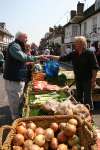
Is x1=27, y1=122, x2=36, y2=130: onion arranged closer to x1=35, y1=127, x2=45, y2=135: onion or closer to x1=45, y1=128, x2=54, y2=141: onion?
x1=35, y1=127, x2=45, y2=135: onion

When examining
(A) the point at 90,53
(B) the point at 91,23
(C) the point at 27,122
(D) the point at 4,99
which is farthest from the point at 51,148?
(B) the point at 91,23

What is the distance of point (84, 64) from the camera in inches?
326

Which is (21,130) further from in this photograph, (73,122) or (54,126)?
(73,122)

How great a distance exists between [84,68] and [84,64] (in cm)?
10

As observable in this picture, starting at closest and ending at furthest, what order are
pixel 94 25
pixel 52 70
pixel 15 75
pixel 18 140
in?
pixel 18 140 < pixel 15 75 < pixel 52 70 < pixel 94 25

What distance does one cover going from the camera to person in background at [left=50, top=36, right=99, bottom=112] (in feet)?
26.7

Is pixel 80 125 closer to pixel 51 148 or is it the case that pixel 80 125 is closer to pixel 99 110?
pixel 51 148

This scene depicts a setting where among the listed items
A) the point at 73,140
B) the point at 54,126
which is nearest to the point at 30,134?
the point at 54,126

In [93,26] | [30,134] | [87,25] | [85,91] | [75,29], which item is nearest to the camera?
[30,134]

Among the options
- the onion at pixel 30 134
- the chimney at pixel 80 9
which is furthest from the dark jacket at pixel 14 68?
the chimney at pixel 80 9

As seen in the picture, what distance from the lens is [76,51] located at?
8.45 m

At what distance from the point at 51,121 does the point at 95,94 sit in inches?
224

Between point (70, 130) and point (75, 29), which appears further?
point (75, 29)

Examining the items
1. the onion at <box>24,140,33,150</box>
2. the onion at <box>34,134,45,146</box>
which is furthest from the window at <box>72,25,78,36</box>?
the onion at <box>24,140,33,150</box>
